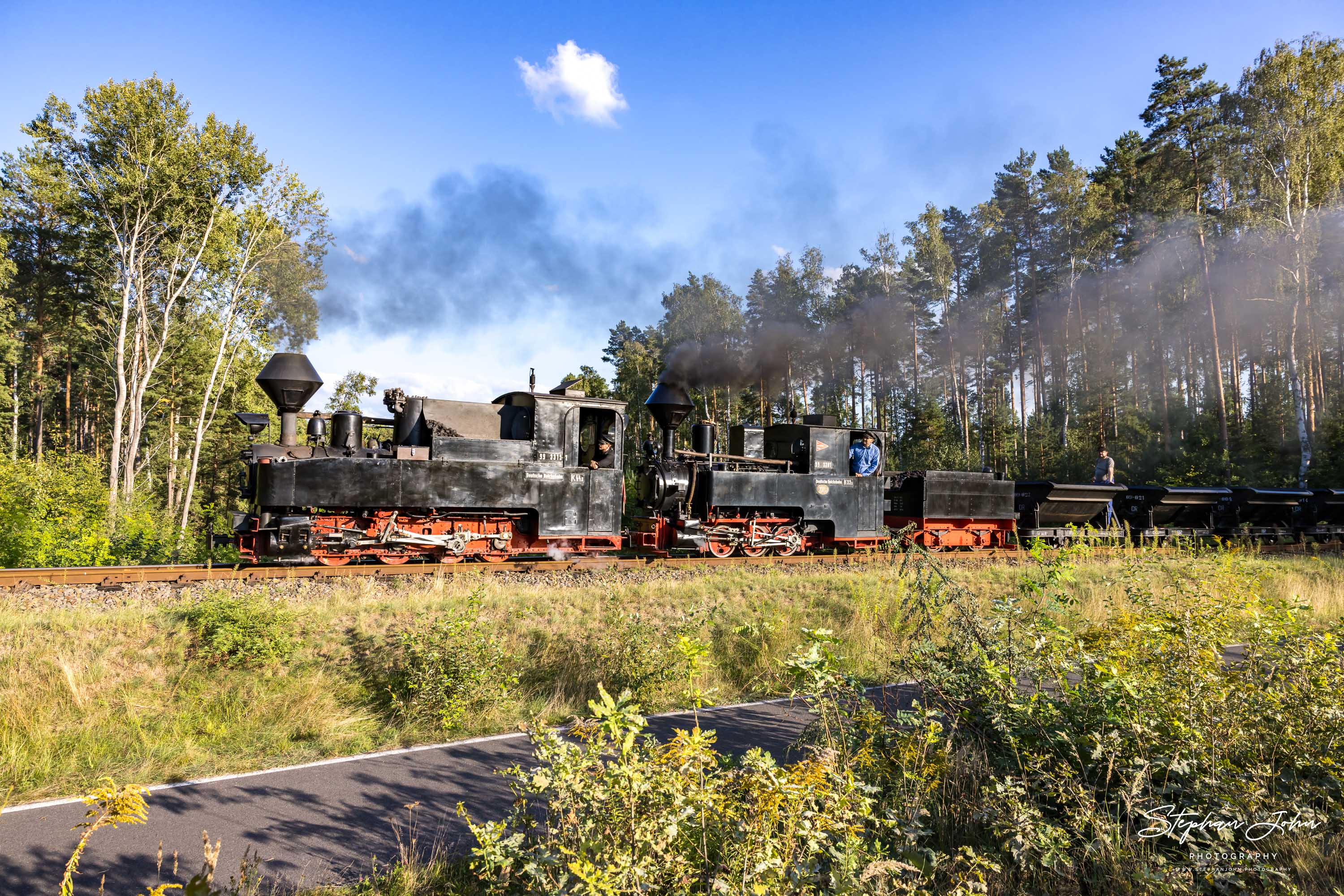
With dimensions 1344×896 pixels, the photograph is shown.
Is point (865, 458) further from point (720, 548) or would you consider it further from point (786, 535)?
point (720, 548)

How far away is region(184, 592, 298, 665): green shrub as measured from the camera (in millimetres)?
7074

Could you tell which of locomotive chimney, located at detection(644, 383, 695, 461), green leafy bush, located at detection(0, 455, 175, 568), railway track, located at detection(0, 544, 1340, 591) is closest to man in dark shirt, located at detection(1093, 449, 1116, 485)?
railway track, located at detection(0, 544, 1340, 591)

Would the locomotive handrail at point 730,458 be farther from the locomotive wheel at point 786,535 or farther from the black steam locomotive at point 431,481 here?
the black steam locomotive at point 431,481

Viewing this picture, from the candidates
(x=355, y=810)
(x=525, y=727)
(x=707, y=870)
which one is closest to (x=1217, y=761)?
(x=707, y=870)

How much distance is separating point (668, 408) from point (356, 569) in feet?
21.4

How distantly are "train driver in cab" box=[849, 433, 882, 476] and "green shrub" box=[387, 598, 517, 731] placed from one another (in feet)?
33.6

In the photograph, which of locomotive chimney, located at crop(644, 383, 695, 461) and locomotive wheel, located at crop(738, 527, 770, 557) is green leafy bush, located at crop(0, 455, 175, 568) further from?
locomotive wheel, located at crop(738, 527, 770, 557)

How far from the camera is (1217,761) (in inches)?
136

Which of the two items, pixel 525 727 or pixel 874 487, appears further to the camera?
pixel 874 487

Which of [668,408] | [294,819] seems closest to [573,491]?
[668,408]

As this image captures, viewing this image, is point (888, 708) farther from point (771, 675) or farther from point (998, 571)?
point (998, 571)

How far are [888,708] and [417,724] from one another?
4.30 metres

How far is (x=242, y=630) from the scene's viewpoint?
7230 mm

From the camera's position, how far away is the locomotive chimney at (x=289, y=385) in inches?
438
